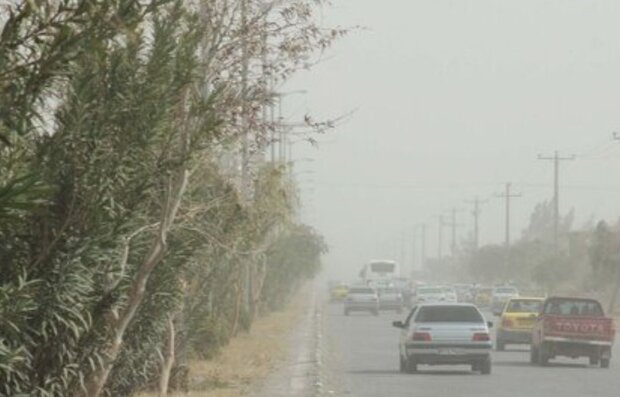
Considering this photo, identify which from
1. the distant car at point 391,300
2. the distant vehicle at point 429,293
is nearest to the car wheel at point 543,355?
the distant vehicle at point 429,293

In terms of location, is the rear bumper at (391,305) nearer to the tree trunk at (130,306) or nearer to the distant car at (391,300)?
the distant car at (391,300)

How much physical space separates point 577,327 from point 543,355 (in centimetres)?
122

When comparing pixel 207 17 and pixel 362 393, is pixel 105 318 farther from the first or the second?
pixel 362 393

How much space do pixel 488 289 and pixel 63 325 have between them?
91.2m

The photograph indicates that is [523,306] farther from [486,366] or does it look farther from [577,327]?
[486,366]

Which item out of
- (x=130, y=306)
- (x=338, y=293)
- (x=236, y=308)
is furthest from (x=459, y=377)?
(x=338, y=293)

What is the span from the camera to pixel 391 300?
323 ft

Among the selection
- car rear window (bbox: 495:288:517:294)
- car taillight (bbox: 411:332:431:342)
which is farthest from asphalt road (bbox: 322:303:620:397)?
car rear window (bbox: 495:288:517:294)

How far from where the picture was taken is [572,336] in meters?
42.7

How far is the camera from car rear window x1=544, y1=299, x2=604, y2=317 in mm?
43844

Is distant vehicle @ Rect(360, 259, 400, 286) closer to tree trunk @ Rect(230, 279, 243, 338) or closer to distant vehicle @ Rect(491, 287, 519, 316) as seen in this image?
distant vehicle @ Rect(491, 287, 519, 316)

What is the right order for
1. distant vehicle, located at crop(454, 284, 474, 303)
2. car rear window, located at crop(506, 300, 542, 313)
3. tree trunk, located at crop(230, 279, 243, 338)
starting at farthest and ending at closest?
1. distant vehicle, located at crop(454, 284, 474, 303)
2. car rear window, located at crop(506, 300, 542, 313)
3. tree trunk, located at crop(230, 279, 243, 338)

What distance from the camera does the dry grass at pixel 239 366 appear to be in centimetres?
3092

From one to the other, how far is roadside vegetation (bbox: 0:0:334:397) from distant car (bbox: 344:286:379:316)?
70.2 metres
